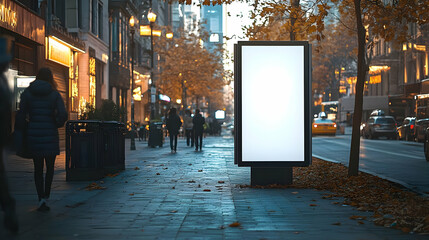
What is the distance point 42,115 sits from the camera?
8.51 m

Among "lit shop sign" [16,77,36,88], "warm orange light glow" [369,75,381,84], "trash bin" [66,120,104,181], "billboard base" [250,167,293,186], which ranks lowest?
Answer: "billboard base" [250,167,293,186]

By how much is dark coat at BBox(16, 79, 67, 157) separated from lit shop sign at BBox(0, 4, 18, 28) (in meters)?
11.3

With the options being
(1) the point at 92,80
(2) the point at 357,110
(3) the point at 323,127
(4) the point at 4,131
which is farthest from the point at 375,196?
(3) the point at 323,127

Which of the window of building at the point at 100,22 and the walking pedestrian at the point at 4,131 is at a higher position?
the window of building at the point at 100,22

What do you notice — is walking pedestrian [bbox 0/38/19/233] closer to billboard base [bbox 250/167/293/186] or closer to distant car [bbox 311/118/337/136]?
billboard base [bbox 250/167/293/186]

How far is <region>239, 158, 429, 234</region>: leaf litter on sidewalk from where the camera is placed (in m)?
7.64

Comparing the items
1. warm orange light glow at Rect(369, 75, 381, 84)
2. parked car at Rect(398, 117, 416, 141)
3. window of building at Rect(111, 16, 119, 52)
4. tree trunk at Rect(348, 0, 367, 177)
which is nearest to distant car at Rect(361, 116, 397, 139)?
parked car at Rect(398, 117, 416, 141)

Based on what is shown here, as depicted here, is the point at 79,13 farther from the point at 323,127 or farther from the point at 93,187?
the point at 323,127

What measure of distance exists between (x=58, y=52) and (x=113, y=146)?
13913 mm

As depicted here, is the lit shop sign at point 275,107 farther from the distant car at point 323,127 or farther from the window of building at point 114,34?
the distant car at point 323,127

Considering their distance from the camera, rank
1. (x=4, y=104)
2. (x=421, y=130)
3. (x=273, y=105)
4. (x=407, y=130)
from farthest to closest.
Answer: (x=407, y=130) → (x=421, y=130) → (x=273, y=105) → (x=4, y=104)

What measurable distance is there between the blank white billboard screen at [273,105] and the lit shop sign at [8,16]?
409 inches

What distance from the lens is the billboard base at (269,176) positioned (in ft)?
38.3

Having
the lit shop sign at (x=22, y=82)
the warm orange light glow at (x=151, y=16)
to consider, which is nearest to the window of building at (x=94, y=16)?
the warm orange light glow at (x=151, y=16)
